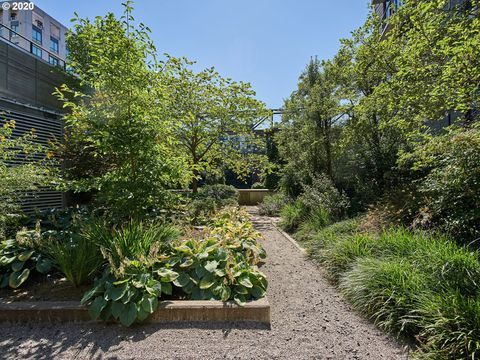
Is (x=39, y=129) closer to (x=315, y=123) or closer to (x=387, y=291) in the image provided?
(x=315, y=123)

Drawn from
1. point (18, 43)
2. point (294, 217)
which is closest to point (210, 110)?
point (294, 217)

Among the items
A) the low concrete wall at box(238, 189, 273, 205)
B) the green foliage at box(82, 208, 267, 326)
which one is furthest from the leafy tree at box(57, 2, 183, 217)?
the low concrete wall at box(238, 189, 273, 205)

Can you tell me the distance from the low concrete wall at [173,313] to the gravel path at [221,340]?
0.08 m

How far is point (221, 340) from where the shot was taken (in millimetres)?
2463

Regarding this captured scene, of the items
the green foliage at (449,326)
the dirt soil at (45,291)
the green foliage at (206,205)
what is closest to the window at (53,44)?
the green foliage at (206,205)

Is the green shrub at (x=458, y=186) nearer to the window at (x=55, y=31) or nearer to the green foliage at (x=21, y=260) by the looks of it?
the green foliage at (x=21, y=260)

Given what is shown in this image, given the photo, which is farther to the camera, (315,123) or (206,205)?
(315,123)

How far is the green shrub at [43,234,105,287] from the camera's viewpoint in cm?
313

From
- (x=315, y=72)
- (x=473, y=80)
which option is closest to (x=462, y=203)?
(x=473, y=80)

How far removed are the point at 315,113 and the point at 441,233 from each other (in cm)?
560

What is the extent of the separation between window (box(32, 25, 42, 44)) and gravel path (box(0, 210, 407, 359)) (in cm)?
4080

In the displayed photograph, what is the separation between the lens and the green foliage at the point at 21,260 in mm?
3145

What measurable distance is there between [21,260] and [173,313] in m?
1.97

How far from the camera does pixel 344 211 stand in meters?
6.56
